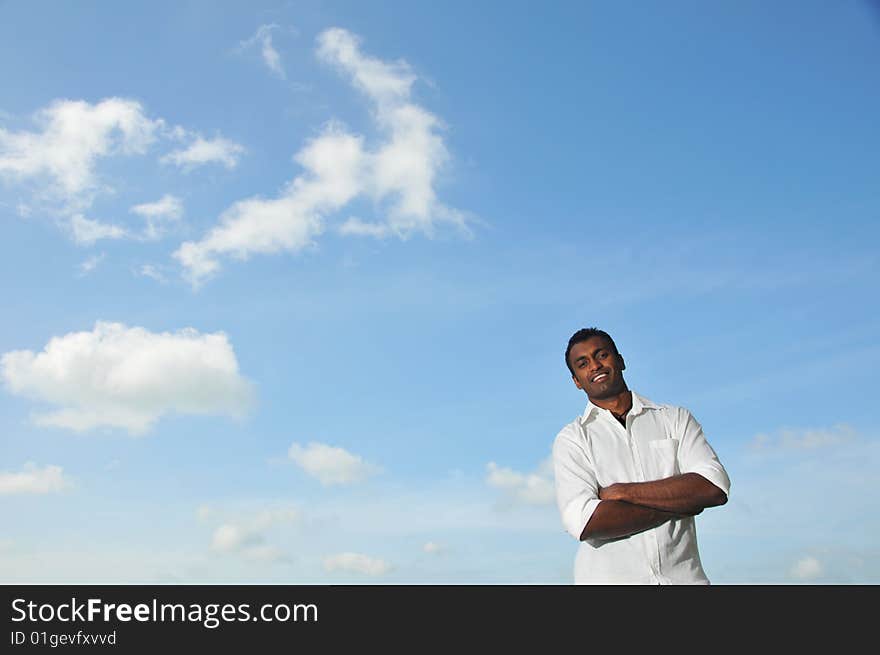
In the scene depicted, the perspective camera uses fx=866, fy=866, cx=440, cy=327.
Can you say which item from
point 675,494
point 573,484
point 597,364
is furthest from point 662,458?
point 597,364

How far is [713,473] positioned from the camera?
14.7ft

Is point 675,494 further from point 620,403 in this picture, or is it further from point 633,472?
point 620,403

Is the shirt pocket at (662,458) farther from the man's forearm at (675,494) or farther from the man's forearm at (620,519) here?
the man's forearm at (620,519)

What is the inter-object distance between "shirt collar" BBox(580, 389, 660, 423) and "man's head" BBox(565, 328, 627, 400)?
0.06 meters

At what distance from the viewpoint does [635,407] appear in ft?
15.7

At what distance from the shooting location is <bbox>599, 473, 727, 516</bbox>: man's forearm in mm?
4340

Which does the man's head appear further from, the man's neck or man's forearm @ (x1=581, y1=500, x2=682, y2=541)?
man's forearm @ (x1=581, y1=500, x2=682, y2=541)

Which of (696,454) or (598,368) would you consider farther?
(598,368)

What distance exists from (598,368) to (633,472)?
2.00ft

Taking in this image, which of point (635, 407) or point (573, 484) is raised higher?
point (635, 407)
